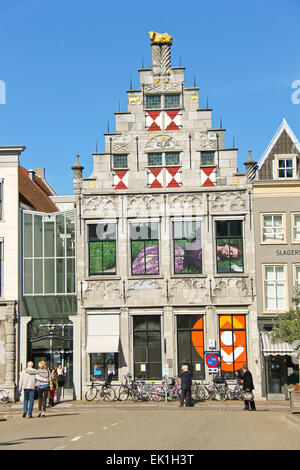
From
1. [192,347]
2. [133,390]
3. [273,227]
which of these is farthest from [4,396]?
[273,227]

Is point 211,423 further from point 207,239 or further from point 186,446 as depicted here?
point 207,239

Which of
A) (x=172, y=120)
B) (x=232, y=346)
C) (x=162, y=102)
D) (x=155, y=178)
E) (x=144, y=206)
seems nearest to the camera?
(x=232, y=346)

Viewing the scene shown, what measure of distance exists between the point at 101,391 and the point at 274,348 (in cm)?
788

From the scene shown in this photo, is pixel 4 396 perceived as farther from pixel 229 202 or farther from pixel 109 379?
pixel 229 202

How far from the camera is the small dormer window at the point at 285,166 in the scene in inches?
1423

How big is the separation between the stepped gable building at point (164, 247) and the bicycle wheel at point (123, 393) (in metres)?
0.80

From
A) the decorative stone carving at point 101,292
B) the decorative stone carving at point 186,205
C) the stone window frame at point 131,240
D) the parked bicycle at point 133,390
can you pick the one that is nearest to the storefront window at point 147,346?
the parked bicycle at point 133,390

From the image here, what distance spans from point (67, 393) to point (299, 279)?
467 inches

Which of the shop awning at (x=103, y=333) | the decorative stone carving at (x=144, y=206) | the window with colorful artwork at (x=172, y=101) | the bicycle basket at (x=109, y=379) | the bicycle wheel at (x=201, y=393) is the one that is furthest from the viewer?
the window with colorful artwork at (x=172, y=101)

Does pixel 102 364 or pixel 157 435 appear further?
pixel 102 364

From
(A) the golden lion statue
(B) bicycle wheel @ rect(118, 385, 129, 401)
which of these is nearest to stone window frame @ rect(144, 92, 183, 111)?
(A) the golden lion statue

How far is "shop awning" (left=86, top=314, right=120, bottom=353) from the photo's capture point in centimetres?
3444

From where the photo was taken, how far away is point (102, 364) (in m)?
34.8

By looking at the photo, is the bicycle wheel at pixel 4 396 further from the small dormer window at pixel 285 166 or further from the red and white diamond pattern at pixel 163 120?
the small dormer window at pixel 285 166
